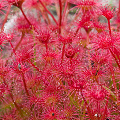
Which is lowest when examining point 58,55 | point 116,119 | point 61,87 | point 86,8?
point 116,119

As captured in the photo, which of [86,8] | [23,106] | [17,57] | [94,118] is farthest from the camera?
[86,8]

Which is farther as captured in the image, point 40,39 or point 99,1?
point 99,1

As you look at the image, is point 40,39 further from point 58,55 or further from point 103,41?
point 103,41

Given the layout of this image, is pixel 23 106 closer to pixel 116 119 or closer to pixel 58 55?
pixel 58 55

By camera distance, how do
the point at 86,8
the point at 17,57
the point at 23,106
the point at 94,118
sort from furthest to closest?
the point at 86,8, the point at 23,106, the point at 17,57, the point at 94,118

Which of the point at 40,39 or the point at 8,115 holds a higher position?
the point at 40,39

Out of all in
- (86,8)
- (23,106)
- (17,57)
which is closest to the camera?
(17,57)

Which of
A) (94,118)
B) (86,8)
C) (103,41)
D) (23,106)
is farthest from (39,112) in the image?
(86,8)

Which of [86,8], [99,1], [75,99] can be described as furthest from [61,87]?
[99,1]

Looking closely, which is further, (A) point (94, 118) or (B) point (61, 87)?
(B) point (61, 87)
